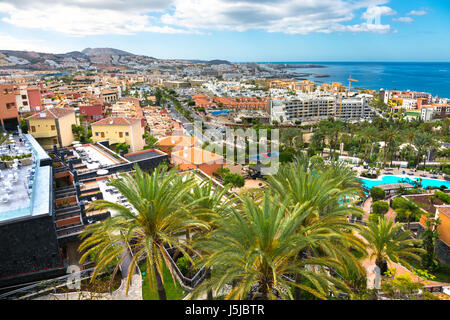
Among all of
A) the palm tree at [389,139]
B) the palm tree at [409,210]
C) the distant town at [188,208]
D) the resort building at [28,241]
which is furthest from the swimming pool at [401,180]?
the resort building at [28,241]

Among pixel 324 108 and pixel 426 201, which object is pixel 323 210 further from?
pixel 324 108

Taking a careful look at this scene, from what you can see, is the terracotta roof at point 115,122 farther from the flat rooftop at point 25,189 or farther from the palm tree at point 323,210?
the palm tree at point 323,210

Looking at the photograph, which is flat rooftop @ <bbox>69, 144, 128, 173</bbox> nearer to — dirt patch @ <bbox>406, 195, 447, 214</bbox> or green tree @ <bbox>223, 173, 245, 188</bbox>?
green tree @ <bbox>223, 173, 245, 188</bbox>

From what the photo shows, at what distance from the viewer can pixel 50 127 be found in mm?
32719

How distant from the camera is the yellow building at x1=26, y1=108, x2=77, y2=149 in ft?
105

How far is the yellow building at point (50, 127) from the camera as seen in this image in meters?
32.0

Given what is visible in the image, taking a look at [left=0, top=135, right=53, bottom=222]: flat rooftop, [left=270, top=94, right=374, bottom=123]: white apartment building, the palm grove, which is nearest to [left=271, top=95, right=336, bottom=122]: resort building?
[left=270, top=94, right=374, bottom=123]: white apartment building

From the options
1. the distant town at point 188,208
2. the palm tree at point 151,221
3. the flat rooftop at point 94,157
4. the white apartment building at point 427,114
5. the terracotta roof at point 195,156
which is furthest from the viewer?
the white apartment building at point 427,114

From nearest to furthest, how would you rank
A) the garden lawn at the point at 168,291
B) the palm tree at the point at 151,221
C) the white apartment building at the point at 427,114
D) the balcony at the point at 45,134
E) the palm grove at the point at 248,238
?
the palm grove at the point at 248,238 → the palm tree at the point at 151,221 → the garden lawn at the point at 168,291 → the balcony at the point at 45,134 → the white apartment building at the point at 427,114
